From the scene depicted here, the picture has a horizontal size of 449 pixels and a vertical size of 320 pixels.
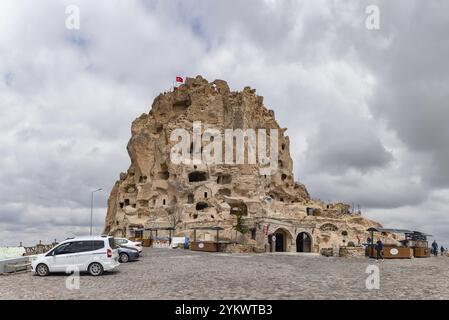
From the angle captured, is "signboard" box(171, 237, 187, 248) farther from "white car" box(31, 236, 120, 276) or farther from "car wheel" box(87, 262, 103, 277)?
"car wheel" box(87, 262, 103, 277)

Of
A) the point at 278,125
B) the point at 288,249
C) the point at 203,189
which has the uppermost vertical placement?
the point at 278,125

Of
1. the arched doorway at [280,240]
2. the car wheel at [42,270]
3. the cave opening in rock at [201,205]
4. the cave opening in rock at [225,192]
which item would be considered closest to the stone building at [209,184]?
the cave opening in rock at [201,205]

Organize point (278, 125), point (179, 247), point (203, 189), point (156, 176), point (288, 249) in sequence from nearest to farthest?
point (179, 247) < point (288, 249) < point (203, 189) < point (156, 176) < point (278, 125)

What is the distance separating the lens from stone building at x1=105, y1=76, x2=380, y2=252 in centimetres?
6638

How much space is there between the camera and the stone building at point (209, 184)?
66375 mm

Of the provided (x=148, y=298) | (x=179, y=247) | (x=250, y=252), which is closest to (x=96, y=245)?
(x=148, y=298)

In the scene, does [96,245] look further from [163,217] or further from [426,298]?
[163,217]

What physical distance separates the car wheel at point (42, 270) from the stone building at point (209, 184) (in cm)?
3679

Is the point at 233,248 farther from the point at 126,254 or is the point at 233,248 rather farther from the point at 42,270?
the point at 42,270

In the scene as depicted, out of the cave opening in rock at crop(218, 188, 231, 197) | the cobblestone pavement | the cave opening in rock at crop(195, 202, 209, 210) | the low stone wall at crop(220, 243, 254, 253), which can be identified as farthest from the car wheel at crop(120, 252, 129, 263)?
the cave opening in rock at crop(218, 188, 231, 197)

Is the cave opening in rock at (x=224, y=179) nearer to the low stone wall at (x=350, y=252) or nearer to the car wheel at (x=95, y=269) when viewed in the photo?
the low stone wall at (x=350, y=252)

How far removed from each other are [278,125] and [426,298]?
77.8m
